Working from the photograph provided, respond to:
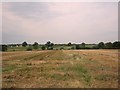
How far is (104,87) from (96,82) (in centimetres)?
134

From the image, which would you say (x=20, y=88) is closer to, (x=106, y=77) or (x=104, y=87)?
(x=104, y=87)

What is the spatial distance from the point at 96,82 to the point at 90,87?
1.67m

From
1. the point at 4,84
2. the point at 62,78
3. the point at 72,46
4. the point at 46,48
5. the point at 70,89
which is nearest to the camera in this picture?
the point at 70,89

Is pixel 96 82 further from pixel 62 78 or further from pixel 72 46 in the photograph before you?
pixel 72 46

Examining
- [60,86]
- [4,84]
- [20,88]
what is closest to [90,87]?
[60,86]

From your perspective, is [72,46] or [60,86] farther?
[72,46]

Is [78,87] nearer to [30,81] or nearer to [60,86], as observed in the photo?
[60,86]

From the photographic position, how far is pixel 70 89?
46.7ft

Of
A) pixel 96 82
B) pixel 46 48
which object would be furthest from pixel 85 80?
pixel 46 48

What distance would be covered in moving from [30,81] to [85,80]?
3923mm

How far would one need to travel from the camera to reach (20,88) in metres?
14.6

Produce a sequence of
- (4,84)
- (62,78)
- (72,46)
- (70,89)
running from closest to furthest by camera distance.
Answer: (70,89) < (4,84) < (62,78) < (72,46)

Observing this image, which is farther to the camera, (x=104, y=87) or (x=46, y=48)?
(x=46, y=48)

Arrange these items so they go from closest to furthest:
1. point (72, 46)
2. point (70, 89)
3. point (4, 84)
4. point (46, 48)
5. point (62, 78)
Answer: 1. point (70, 89)
2. point (4, 84)
3. point (62, 78)
4. point (46, 48)
5. point (72, 46)
